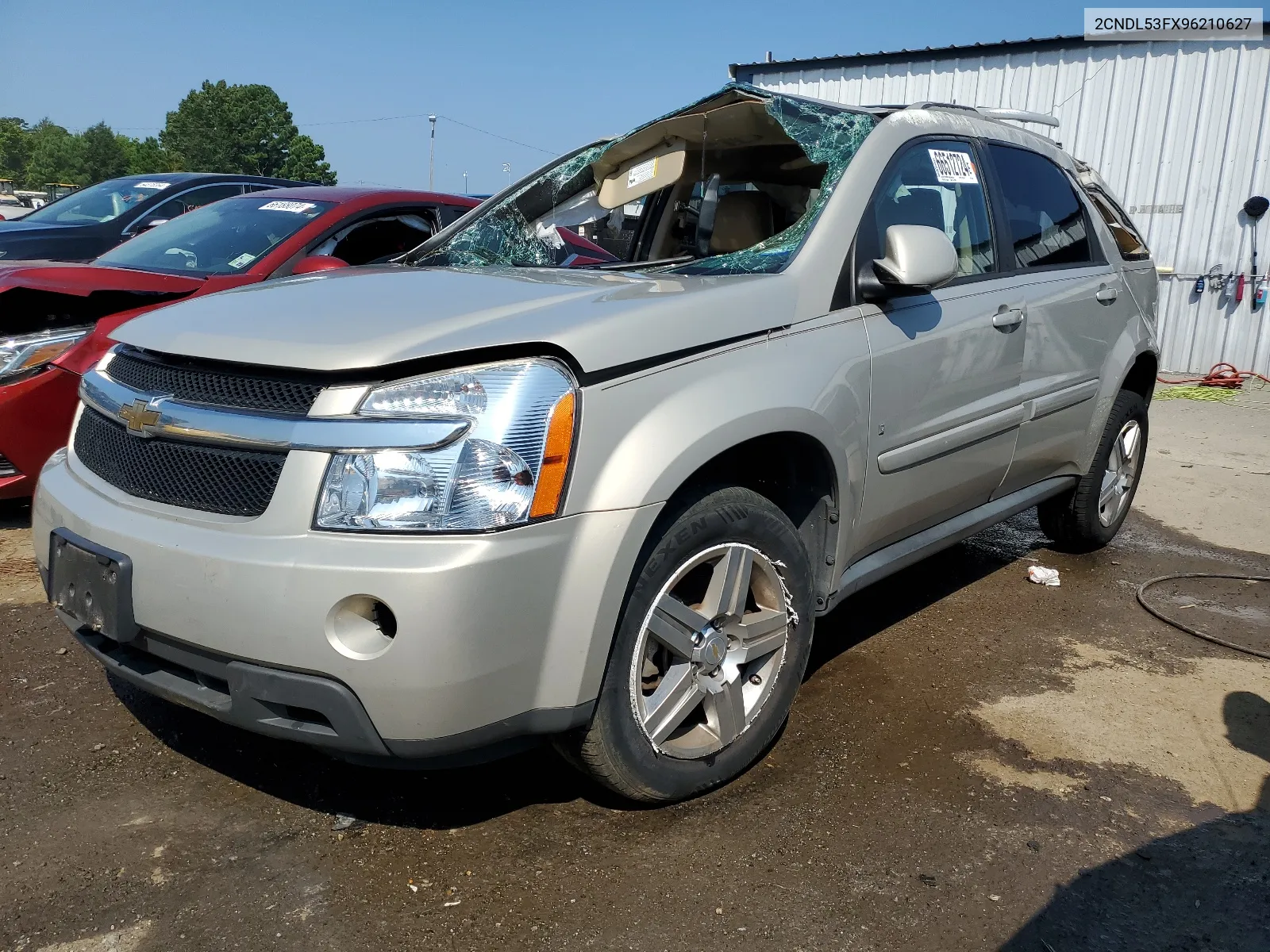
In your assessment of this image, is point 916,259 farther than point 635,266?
No

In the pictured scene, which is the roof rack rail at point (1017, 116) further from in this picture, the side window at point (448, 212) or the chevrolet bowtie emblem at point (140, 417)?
the chevrolet bowtie emblem at point (140, 417)

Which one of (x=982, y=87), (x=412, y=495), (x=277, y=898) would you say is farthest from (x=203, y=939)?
(x=982, y=87)

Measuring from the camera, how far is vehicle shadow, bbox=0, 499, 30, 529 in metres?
4.82

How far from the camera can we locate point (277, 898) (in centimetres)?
227

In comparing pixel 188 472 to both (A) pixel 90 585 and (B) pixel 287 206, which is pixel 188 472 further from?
(B) pixel 287 206

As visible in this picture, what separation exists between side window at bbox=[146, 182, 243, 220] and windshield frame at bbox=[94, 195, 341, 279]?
152cm

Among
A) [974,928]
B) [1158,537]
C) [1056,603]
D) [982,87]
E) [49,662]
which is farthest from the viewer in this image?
[982,87]

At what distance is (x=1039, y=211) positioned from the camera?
407cm

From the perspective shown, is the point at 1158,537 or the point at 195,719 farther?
the point at 1158,537

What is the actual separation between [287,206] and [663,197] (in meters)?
2.33

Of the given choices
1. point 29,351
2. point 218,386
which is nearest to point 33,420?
point 29,351

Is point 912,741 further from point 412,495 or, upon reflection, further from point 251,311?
point 251,311

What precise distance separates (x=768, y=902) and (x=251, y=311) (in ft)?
5.90

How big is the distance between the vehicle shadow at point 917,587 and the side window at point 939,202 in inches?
54.8
